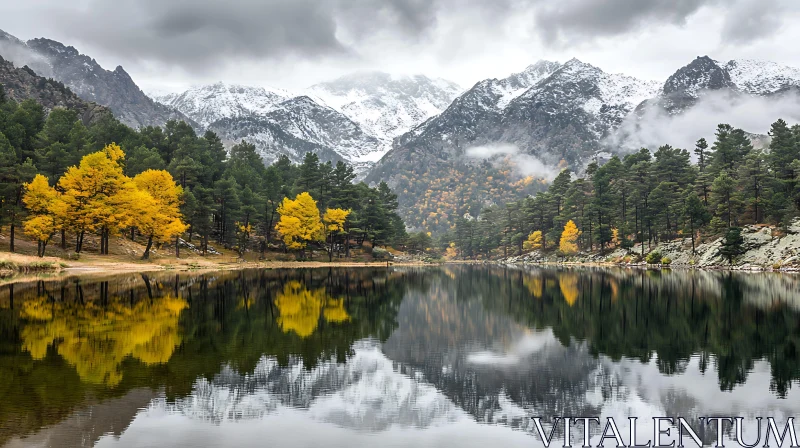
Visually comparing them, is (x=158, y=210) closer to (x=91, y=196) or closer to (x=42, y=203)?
(x=91, y=196)

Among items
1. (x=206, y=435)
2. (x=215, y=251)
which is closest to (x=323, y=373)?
(x=206, y=435)

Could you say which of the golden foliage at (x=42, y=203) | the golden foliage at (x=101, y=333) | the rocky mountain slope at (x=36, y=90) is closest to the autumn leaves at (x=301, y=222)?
the golden foliage at (x=42, y=203)

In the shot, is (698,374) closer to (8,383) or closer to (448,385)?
(448,385)

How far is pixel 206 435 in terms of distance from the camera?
11.2 meters

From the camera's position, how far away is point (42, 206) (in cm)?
6788

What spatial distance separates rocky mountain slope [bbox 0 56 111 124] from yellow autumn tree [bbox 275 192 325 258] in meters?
92.4

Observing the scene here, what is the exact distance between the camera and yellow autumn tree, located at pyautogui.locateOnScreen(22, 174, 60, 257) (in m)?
64.0

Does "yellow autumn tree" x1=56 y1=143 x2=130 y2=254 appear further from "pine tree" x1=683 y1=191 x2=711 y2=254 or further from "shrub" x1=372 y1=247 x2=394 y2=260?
"pine tree" x1=683 y1=191 x2=711 y2=254

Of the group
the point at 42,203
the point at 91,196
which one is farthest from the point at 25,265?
the point at 91,196

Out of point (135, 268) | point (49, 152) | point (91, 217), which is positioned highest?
point (49, 152)

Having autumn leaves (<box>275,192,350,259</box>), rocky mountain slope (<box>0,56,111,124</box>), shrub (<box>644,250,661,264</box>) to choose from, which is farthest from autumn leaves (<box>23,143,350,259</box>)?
rocky mountain slope (<box>0,56,111,124</box>)

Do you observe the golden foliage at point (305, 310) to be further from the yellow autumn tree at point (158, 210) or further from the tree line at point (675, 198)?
the tree line at point (675, 198)

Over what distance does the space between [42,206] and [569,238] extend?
11289 cm

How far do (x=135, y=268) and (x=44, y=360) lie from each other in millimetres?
56267
